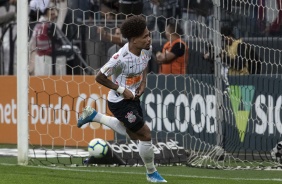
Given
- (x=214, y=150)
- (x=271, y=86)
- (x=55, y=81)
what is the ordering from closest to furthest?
1. (x=214, y=150)
2. (x=271, y=86)
3. (x=55, y=81)

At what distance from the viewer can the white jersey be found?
11633 millimetres

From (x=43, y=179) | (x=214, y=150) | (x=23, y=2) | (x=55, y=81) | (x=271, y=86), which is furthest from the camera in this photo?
(x=55, y=81)

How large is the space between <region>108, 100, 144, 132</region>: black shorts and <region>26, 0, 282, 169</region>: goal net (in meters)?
2.48

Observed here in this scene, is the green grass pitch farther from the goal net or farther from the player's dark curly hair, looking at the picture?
the player's dark curly hair

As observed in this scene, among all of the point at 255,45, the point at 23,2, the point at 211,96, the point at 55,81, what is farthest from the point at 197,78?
the point at 23,2

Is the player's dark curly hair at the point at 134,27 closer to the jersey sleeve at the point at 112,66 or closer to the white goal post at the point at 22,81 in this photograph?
the jersey sleeve at the point at 112,66

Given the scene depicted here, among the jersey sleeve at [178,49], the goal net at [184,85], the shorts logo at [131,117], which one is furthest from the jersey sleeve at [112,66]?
the jersey sleeve at [178,49]

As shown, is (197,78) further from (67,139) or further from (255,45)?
(67,139)

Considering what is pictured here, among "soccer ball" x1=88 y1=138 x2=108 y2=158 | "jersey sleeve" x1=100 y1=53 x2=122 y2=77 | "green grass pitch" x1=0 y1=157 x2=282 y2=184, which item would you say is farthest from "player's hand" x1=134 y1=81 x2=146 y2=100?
"soccer ball" x1=88 y1=138 x2=108 y2=158

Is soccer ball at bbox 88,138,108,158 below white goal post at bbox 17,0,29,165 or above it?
below

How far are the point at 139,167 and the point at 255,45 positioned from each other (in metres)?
2.71

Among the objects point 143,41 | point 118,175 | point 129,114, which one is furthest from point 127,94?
point 118,175

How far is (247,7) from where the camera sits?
15.2m

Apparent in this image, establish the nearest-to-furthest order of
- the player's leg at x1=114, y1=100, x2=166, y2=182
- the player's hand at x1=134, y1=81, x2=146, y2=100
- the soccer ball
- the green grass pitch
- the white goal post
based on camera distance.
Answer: the green grass pitch
the player's leg at x1=114, y1=100, x2=166, y2=182
the player's hand at x1=134, y1=81, x2=146, y2=100
the white goal post
the soccer ball
